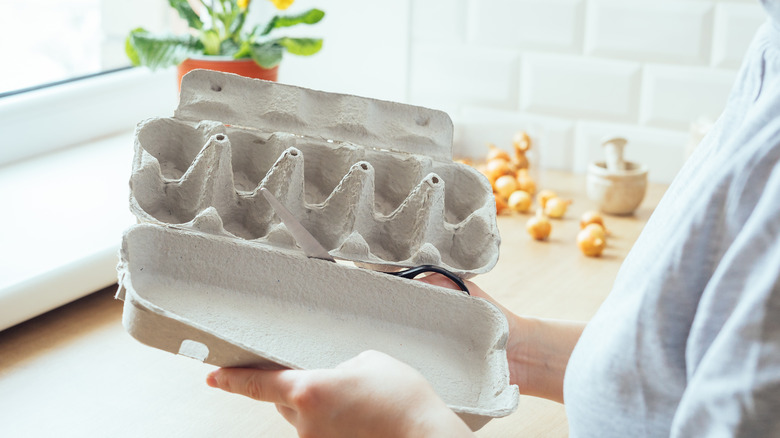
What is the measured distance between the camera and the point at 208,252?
0.71 meters

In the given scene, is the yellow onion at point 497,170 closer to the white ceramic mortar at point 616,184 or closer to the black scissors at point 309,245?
the white ceramic mortar at point 616,184

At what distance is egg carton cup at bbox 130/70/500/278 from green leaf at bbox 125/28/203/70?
2.08 ft

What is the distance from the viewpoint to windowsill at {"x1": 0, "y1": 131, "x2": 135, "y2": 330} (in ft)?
3.04

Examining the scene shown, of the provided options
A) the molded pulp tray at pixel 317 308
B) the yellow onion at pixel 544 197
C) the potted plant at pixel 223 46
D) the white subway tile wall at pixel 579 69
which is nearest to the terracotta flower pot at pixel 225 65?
the potted plant at pixel 223 46

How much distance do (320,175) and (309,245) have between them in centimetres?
12

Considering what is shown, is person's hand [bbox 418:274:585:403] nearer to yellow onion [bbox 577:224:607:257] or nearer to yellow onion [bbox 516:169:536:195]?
yellow onion [bbox 577:224:607:257]

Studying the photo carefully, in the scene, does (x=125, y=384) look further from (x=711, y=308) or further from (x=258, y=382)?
(x=711, y=308)

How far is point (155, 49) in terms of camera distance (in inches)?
53.4

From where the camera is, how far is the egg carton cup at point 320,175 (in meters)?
0.72

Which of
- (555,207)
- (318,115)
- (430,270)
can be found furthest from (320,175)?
(555,207)

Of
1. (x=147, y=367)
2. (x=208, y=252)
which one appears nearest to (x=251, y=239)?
(x=208, y=252)

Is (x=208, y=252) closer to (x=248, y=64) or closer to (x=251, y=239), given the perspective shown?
(x=251, y=239)

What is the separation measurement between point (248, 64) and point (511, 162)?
552mm


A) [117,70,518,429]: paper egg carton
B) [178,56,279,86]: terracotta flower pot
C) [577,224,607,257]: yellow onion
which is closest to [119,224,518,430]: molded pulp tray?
[117,70,518,429]: paper egg carton
